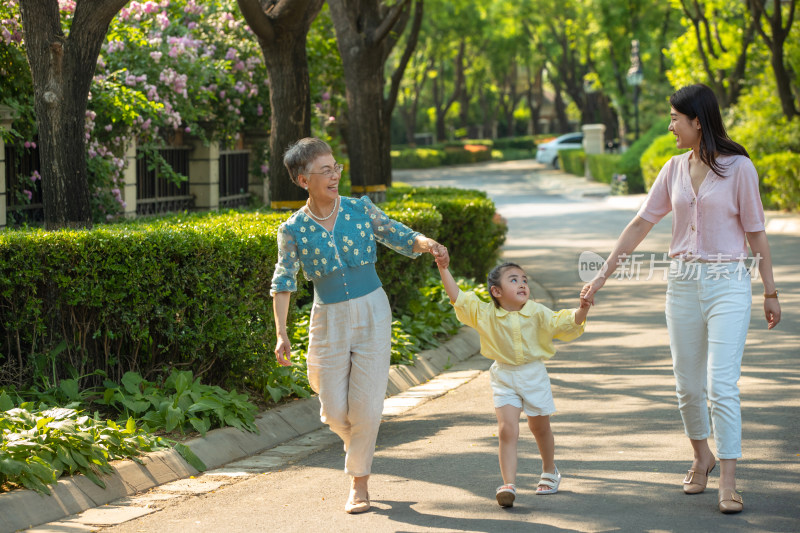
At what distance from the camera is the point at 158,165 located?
13.8 meters

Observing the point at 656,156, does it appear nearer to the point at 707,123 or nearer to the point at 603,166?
the point at 603,166

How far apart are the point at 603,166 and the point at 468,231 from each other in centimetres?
2725

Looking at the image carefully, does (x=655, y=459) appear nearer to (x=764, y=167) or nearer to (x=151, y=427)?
(x=151, y=427)

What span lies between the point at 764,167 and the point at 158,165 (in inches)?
618

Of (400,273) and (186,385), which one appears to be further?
(400,273)

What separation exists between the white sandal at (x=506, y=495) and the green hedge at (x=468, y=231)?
7761 millimetres

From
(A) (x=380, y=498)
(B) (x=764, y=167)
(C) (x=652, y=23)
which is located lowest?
(A) (x=380, y=498)

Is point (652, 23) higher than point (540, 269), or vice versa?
point (652, 23)

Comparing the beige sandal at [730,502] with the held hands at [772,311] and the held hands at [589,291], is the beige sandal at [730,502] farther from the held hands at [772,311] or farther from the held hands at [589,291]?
the held hands at [589,291]

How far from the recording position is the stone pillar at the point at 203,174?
15219 mm

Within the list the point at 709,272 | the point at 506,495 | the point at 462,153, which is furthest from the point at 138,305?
the point at 462,153

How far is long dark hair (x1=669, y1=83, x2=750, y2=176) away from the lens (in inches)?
211

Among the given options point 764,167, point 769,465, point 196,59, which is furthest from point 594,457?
point 764,167

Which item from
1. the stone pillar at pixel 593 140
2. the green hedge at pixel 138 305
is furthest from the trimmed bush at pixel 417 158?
the green hedge at pixel 138 305
